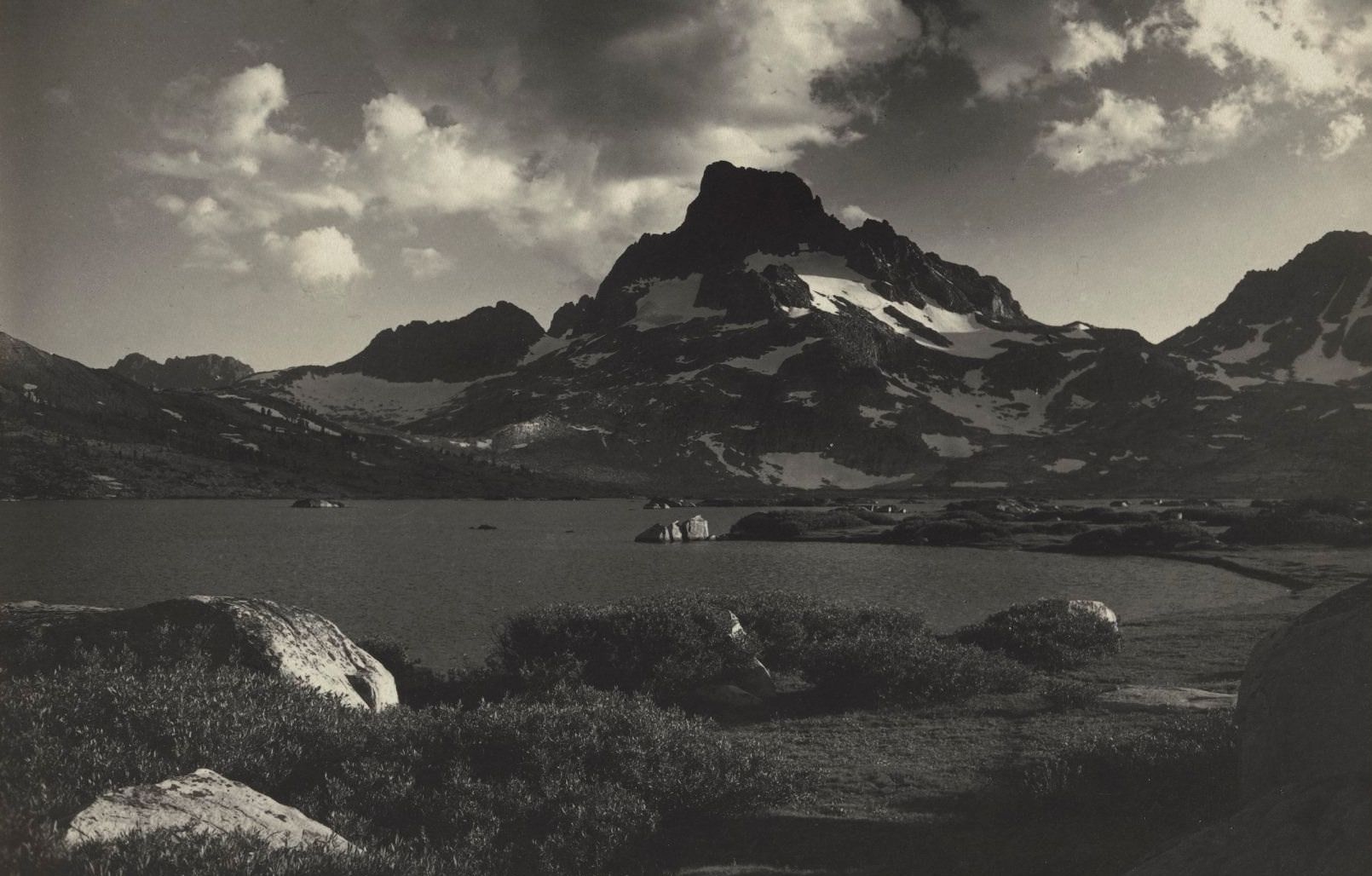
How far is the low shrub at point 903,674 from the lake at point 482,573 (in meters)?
12.4

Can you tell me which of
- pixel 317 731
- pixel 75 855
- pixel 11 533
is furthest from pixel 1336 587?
pixel 11 533

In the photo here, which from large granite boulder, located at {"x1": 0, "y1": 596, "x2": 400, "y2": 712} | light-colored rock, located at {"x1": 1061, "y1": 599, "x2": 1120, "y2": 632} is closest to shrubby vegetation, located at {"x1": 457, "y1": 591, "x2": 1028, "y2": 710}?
large granite boulder, located at {"x1": 0, "y1": 596, "x2": 400, "y2": 712}

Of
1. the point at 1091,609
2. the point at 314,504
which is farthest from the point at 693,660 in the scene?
the point at 314,504

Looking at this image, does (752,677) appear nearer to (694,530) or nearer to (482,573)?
(482,573)

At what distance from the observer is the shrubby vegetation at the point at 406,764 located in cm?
974

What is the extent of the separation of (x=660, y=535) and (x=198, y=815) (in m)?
81.4

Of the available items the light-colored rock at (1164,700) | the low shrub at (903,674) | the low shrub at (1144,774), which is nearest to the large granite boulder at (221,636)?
the low shrub at (903,674)

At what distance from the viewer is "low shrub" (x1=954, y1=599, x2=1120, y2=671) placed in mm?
23125

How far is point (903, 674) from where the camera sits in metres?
19.6

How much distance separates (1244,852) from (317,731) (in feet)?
34.8

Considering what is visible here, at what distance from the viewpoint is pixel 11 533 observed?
8688 centimetres

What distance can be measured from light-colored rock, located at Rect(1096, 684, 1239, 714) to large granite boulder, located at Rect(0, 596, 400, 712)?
1421 centimetres

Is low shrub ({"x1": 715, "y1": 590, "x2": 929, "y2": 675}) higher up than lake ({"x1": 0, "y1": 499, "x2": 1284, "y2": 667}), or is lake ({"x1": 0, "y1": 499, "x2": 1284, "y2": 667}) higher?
low shrub ({"x1": 715, "y1": 590, "x2": 929, "y2": 675})

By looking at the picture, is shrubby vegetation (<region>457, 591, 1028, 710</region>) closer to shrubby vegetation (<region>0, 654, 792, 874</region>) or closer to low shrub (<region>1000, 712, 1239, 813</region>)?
shrubby vegetation (<region>0, 654, 792, 874</region>)
